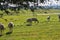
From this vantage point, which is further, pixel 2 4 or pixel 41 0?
pixel 2 4

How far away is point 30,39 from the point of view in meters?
25.9

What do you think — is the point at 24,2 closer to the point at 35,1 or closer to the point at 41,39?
the point at 35,1

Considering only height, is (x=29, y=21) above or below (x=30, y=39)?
below

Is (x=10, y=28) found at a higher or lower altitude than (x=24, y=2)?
lower

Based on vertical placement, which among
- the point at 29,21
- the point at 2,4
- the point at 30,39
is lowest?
the point at 29,21

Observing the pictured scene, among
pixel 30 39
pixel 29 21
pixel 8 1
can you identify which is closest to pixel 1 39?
pixel 30 39

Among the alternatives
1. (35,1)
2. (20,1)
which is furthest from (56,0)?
(20,1)

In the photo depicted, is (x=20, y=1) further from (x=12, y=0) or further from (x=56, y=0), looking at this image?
(x=56, y=0)

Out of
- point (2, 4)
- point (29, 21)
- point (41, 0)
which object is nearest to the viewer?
point (41, 0)

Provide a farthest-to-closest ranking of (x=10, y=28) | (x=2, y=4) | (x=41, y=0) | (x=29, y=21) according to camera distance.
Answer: (x=29, y=21) < (x=10, y=28) < (x=2, y=4) < (x=41, y=0)

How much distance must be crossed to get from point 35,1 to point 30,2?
2.36 feet

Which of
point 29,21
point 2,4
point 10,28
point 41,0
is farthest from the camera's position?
point 29,21

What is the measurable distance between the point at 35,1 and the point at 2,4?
154 inches

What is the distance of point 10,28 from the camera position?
1329 inches
